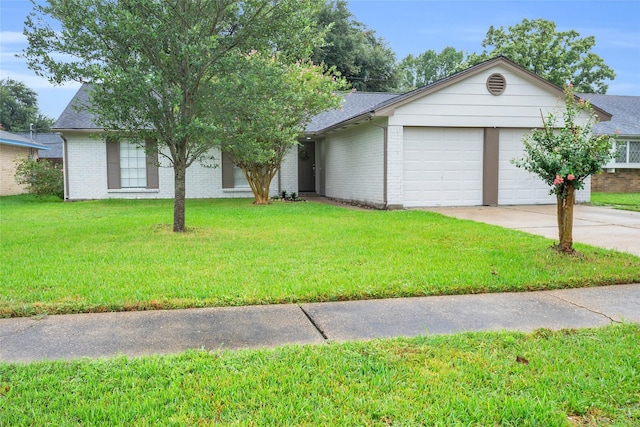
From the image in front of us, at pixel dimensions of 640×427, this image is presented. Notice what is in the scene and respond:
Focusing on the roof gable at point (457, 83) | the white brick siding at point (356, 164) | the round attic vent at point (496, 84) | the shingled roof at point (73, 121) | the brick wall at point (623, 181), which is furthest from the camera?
the brick wall at point (623, 181)

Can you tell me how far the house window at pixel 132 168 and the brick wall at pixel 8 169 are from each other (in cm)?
612

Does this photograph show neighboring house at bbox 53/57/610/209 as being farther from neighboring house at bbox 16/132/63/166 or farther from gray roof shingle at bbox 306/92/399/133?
neighboring house at bbox 16/132/63/166

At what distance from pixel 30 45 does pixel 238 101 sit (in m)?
3.31

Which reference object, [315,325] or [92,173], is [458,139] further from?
[92,173]

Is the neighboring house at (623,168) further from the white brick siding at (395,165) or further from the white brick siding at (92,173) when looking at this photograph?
the white brick siding at (92,173)

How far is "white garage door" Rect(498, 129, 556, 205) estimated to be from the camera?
540 inches

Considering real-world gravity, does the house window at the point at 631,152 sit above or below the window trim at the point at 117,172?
above

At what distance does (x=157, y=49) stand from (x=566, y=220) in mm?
6485

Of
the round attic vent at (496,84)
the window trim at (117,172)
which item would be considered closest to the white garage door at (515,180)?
the round attic vent at (496,84)

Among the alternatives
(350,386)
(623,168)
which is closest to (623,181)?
(623,168)

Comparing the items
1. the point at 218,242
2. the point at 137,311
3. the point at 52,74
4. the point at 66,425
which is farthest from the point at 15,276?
the point at 52,74

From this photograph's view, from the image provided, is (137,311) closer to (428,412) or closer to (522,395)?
(428,412)

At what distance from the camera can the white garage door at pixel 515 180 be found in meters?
13.7

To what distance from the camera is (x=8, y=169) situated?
20.9m
